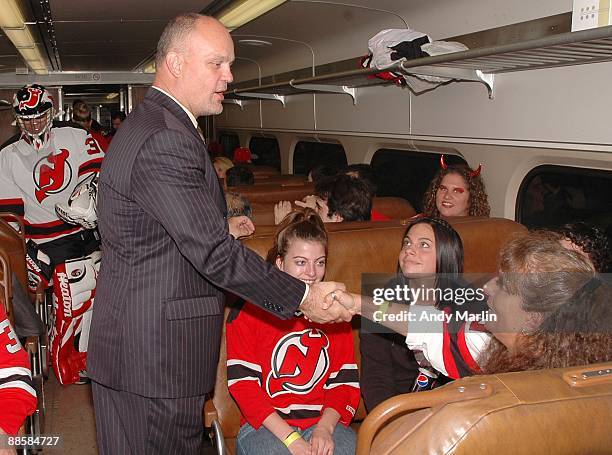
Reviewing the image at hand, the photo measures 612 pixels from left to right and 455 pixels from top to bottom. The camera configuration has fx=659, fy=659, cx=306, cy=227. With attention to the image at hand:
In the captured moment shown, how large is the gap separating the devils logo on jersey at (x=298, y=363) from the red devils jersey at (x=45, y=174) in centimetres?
257

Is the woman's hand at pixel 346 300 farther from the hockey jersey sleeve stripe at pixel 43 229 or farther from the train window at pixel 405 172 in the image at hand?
the train window at pixel 405 172

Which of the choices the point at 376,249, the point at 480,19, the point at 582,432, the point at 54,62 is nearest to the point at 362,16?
the point at 480,19

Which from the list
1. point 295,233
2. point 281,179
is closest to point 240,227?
point 295,233

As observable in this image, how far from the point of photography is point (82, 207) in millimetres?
4094

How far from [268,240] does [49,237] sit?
2390 mm

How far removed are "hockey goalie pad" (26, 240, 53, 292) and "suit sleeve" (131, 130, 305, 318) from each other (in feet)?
9.41

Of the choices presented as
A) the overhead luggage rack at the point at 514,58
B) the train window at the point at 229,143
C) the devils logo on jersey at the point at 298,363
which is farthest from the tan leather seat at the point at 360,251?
the train window at the point at 229,143

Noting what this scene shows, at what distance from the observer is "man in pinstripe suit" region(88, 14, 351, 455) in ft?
6.91

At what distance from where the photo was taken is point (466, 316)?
2.42 metres

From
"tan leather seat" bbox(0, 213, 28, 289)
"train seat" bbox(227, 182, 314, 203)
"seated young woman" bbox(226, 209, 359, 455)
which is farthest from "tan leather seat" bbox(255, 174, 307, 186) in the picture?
"seated young woman" bbox(226, 209, 359, 455)

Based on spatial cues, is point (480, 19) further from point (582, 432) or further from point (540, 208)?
point (582, 432)

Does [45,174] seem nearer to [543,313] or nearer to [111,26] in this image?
[111,26]

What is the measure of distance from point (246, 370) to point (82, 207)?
6.54 feet

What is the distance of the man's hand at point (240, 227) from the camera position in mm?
3132
